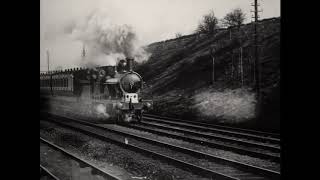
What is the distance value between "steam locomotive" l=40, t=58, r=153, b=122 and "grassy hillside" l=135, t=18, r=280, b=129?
10.9 ft

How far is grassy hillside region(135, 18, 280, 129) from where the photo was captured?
14820mm

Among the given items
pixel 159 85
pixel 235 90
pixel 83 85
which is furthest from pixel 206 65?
pixel 83 85

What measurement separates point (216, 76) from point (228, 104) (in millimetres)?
3987

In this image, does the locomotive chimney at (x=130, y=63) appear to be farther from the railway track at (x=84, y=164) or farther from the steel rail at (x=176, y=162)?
the railway track at (x=84, y=164)

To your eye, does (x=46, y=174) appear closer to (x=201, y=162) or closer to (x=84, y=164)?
(x=84, y=164)

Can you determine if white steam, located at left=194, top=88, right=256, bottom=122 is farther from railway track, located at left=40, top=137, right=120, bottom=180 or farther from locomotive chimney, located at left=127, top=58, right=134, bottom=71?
railway track, located at left=40, top=137, right=120, bottom=180

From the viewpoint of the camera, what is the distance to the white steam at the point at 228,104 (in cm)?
1441

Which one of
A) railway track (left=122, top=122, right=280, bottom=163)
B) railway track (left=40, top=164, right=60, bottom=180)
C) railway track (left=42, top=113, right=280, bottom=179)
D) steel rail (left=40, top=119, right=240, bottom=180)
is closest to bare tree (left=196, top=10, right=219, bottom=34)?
railway track (left=122, top=122, right=280, bottom=163)

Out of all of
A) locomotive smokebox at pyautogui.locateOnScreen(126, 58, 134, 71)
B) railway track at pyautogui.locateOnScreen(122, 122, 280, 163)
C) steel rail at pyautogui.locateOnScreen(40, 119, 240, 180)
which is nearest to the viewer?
steel rail at pyautogui.locateOnScreen(40, 119, 240, 180)

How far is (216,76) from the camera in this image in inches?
766

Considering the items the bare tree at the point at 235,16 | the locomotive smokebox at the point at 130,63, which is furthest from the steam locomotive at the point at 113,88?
the bare tree at the point at 235,16

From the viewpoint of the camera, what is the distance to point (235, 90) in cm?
1652

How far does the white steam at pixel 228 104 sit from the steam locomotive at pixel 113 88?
3.25 metres
